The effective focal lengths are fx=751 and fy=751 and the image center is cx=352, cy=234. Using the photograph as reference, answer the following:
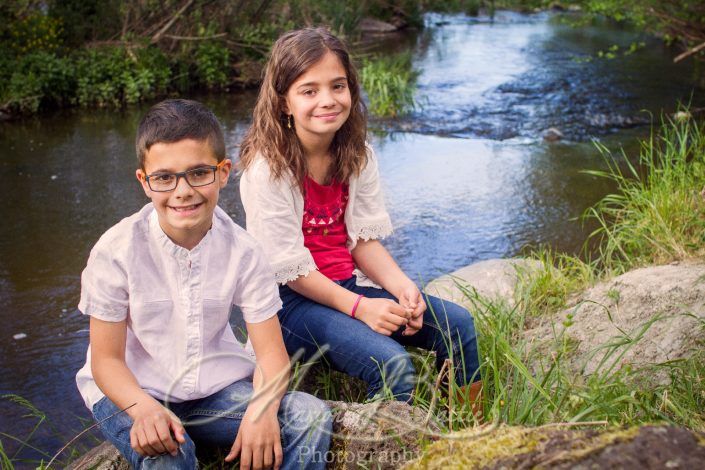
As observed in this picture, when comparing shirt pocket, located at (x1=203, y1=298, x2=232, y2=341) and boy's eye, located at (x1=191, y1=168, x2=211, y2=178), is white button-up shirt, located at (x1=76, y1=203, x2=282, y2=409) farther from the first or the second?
boy's eye, located at (x1=191, y1=168, x2=211, y2=178)

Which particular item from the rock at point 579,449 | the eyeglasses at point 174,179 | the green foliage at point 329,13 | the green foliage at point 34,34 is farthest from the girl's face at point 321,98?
the green foliage at point 329,13

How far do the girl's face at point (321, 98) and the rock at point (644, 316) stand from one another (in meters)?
1.04

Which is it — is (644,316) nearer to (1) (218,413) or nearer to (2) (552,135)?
(1) (218,413)

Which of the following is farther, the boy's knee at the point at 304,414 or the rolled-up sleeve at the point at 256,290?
the rolled-up sleeve at the point at 256,290

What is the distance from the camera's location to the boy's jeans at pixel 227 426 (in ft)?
6.21

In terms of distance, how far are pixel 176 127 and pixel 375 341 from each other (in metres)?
0.88

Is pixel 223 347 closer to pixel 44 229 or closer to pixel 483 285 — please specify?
pixel 483 285

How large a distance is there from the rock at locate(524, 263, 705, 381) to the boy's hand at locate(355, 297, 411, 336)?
583mm

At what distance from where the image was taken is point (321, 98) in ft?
8.28

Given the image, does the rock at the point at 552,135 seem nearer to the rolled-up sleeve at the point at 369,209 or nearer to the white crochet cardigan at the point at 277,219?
the rolled-up sleeve at the point at 369,209

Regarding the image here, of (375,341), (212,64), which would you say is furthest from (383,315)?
(212,64)

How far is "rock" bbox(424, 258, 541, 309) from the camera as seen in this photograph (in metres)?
3.68

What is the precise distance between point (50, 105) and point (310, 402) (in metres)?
8.53

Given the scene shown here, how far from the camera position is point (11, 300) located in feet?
14.5
